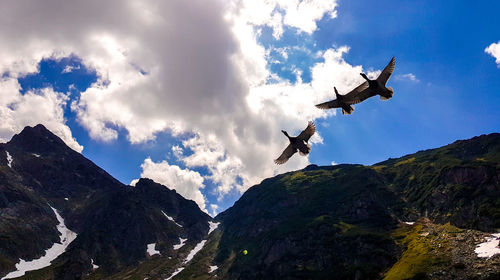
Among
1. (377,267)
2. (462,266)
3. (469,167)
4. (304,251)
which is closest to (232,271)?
(304,251)

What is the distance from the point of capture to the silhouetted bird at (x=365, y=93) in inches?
619

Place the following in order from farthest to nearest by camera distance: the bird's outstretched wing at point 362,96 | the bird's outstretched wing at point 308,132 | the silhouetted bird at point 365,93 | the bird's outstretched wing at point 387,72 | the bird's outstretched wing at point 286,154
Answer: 1. the bird's outstretched wing at point 286,154
2. the bird's outstretched wing at point 308,132
3. the bird's outstretched wing at point 362,96
4. the silhouetted bird at point 365,93
5. the bird's outstretched wing at point 387,72

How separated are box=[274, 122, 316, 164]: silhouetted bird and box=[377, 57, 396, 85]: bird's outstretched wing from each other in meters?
4.26

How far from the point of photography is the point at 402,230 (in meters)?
166

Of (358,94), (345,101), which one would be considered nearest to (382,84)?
(358,94)

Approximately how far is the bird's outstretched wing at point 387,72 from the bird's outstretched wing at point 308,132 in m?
4.26

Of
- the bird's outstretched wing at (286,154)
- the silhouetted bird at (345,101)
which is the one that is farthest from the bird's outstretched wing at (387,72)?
the bird's outstretched wing at (286,154)

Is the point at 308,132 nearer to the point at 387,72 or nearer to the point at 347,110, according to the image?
the point at 347,110

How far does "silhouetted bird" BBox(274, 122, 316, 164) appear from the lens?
18.7m

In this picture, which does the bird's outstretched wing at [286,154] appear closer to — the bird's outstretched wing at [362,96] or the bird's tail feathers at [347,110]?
the bird's tail feathers at [347,110]

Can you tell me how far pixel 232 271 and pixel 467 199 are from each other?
13184 cm

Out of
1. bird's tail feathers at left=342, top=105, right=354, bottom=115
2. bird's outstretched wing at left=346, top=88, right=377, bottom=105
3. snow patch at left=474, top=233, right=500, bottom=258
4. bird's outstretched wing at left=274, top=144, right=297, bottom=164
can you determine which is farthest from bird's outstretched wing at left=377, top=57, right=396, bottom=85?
snow patch at left=474, top=233, right=500, bottom=258

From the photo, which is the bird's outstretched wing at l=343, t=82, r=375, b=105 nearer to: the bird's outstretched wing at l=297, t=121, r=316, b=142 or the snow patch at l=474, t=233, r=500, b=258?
the bird's outstretched wing at l=297, t=121, r=316, b=142

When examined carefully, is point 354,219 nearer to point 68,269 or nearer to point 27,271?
point 68,269
